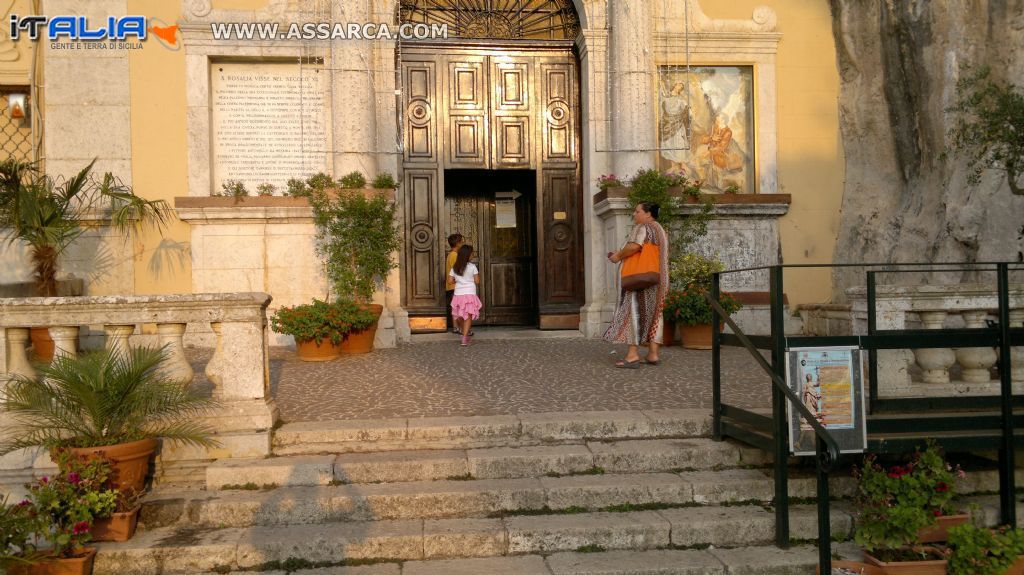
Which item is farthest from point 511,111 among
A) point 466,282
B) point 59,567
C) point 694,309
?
point 59,567

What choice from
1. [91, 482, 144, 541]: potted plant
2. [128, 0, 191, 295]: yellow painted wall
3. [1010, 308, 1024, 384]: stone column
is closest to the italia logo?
[128, 0, 191, 295]: yellow painted wall

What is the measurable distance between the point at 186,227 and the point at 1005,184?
34.9 feet

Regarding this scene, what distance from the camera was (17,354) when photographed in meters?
5.07

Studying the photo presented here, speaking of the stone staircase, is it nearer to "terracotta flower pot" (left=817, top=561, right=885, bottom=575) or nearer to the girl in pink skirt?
"terracotta flower pot" (left=817, top=561, right=885, bottom=575)

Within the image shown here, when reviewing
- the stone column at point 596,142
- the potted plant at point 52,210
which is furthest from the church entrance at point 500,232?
the potted plant at point 52,210

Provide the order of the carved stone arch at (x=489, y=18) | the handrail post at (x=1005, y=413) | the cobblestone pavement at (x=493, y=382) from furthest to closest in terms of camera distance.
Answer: the carved stone arch at (x=489, y=18)
the cobblestone pavement at (x=493, y=382)
the handrail post at (x=1005, y=413)

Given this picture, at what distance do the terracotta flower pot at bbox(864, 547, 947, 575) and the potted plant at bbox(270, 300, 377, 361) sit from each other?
6143mm

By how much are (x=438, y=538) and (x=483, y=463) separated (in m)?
0.76

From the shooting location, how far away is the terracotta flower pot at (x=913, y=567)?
4043 mm

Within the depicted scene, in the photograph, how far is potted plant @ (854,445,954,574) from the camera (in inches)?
160

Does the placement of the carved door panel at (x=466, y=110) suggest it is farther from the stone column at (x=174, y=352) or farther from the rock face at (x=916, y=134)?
the stone column at (x=174, y=352)

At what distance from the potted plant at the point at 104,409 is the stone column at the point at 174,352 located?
0.86 feet

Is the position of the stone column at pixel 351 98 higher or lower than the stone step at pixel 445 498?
higher

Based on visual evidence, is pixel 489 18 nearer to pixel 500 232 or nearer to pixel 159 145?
pixel 500 232
